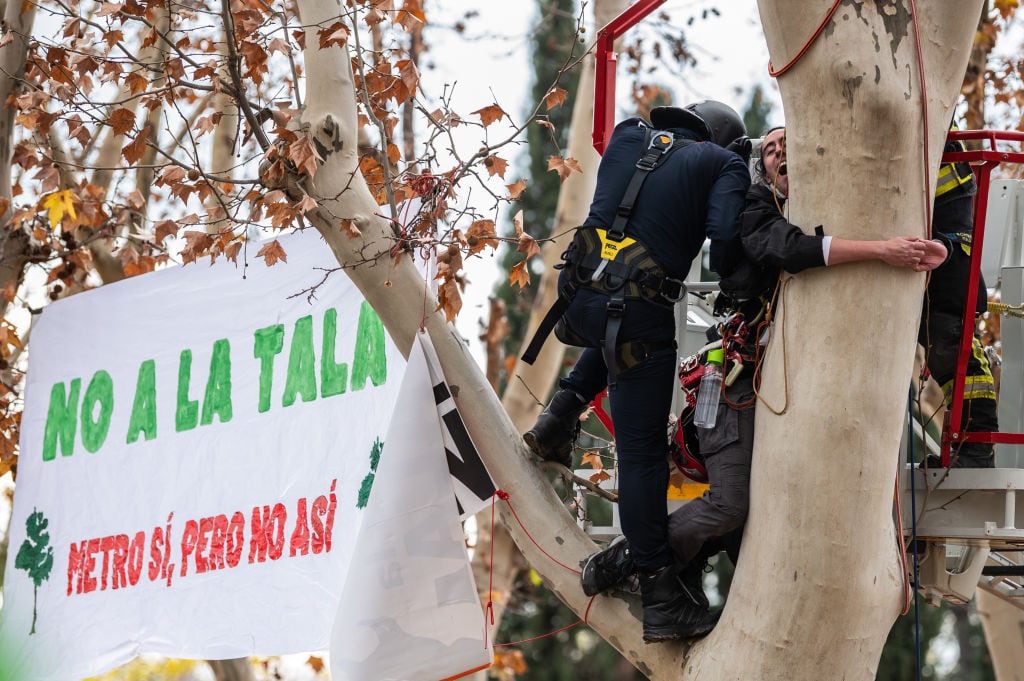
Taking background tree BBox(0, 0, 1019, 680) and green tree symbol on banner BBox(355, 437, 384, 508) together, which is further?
green tree symbol on banner BBox(355, 437, 384, 508)

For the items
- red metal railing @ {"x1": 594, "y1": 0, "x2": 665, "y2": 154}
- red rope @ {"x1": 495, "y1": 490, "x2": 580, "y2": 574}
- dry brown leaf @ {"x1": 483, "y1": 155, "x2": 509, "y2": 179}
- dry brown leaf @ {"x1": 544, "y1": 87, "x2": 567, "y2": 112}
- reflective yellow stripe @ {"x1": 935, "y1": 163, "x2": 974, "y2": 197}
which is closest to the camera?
reflective yellow stripe @ {"x1": 935, "y1": 163, "x2": 974, "y2": 197}

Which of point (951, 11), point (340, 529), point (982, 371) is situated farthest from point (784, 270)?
point (340, 529)

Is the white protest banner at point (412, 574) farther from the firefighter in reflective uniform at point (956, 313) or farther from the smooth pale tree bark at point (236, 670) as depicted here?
the smooth pale tree bark at point (236, 670)

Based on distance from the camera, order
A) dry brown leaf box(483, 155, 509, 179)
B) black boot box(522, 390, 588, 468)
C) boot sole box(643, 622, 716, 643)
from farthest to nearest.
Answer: dry brown leaf box(483, 155, 509, 179), black boot box(522, 390, 588, 468), boot sole box(643, 622, 716, 643)

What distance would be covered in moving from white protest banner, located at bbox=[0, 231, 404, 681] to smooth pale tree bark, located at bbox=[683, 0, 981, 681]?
9.75 ft

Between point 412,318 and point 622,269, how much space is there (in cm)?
106

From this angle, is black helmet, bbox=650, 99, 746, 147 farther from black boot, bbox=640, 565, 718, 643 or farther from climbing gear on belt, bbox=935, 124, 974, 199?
black boot, bbox=640, 565, 718, 643

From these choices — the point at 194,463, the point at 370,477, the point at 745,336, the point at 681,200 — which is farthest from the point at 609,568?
the point at 194,463

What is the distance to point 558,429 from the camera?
4941mm

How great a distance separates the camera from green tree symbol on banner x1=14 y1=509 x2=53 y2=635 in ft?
26.8

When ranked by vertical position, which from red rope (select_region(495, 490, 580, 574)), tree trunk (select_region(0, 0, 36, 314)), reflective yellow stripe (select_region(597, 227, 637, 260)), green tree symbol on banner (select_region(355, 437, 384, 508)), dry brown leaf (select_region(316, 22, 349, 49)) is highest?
tree trunk (select_region(0, 0, 36, 314))

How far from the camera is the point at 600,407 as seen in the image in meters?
5.43

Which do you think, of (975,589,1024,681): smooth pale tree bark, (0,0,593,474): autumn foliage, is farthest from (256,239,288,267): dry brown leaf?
(975,589,1024,681): smooth pale tree bark

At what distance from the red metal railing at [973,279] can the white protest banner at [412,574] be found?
1.93 m
